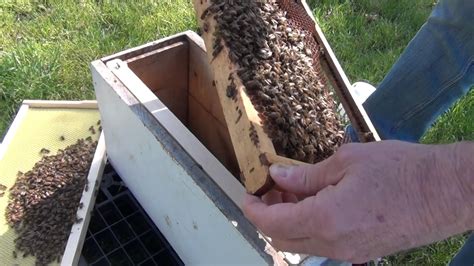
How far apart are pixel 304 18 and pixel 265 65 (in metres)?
0.29

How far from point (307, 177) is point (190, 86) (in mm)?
1046

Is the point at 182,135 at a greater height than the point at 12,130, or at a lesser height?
greater

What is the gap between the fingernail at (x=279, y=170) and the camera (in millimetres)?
1195

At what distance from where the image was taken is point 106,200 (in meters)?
2.20

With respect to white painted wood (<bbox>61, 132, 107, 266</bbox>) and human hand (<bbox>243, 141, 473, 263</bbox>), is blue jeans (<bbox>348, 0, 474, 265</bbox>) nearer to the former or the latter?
human hand (<bbox>243, 141, 473, 263</bbox>)

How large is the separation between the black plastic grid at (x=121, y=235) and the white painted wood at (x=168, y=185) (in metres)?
0.10

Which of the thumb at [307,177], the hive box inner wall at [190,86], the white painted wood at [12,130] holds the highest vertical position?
the thumb at [307,177]

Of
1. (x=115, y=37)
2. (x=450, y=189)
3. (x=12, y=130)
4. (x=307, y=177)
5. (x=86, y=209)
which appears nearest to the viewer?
(x=450, y=189)

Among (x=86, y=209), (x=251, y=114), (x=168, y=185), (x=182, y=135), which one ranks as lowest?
(x=86, y=209)

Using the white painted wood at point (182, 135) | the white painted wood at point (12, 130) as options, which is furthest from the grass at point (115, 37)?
the white painted wood at point (182, 135)

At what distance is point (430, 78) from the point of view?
2.17 meters

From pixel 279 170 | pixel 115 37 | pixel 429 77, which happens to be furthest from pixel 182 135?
pixel 115 37

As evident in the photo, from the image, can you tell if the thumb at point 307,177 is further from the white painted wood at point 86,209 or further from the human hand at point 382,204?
the white painted wood at point 86,209

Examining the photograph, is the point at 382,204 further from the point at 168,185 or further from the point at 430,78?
the point at 430,78
